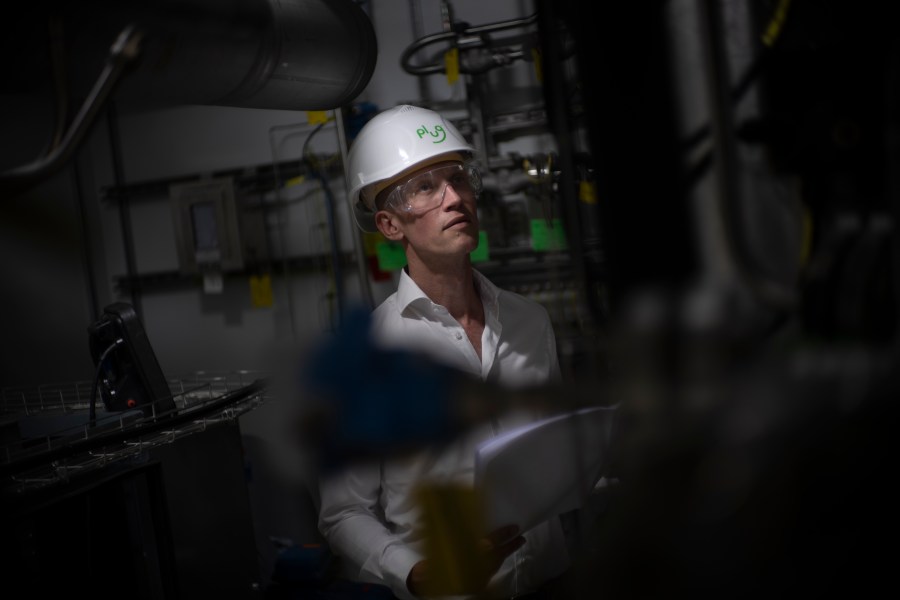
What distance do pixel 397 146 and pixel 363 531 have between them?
2.74ft

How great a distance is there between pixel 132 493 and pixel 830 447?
127 cm

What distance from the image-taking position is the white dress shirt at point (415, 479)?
4.20 feet

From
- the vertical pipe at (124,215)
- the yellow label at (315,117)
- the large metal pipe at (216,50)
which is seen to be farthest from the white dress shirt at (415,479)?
the vertical pipe at (124,215)

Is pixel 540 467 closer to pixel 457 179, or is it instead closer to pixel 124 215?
pixel 457 179

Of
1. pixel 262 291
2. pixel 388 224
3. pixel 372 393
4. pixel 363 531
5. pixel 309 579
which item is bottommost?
pixel 309 579

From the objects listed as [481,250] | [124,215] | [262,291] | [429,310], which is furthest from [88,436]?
[124,215]

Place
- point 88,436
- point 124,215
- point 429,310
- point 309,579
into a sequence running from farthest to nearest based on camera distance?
point 124,215, point 309,579, point 429,310, point 88,436

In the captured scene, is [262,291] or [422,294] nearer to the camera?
[422,294]

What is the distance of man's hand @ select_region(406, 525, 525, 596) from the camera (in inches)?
32.5

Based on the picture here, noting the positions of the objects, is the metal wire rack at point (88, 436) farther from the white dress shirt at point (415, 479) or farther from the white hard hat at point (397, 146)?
the white hard hat at point (397, 146)

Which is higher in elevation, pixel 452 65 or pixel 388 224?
pixel 452 65

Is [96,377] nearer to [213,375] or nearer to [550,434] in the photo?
[550,434]

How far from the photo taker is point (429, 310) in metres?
1.61

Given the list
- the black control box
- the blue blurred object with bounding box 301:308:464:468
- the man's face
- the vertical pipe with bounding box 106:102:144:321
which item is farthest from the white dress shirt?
the vertical pipe with bounding box 106:102:144:321
